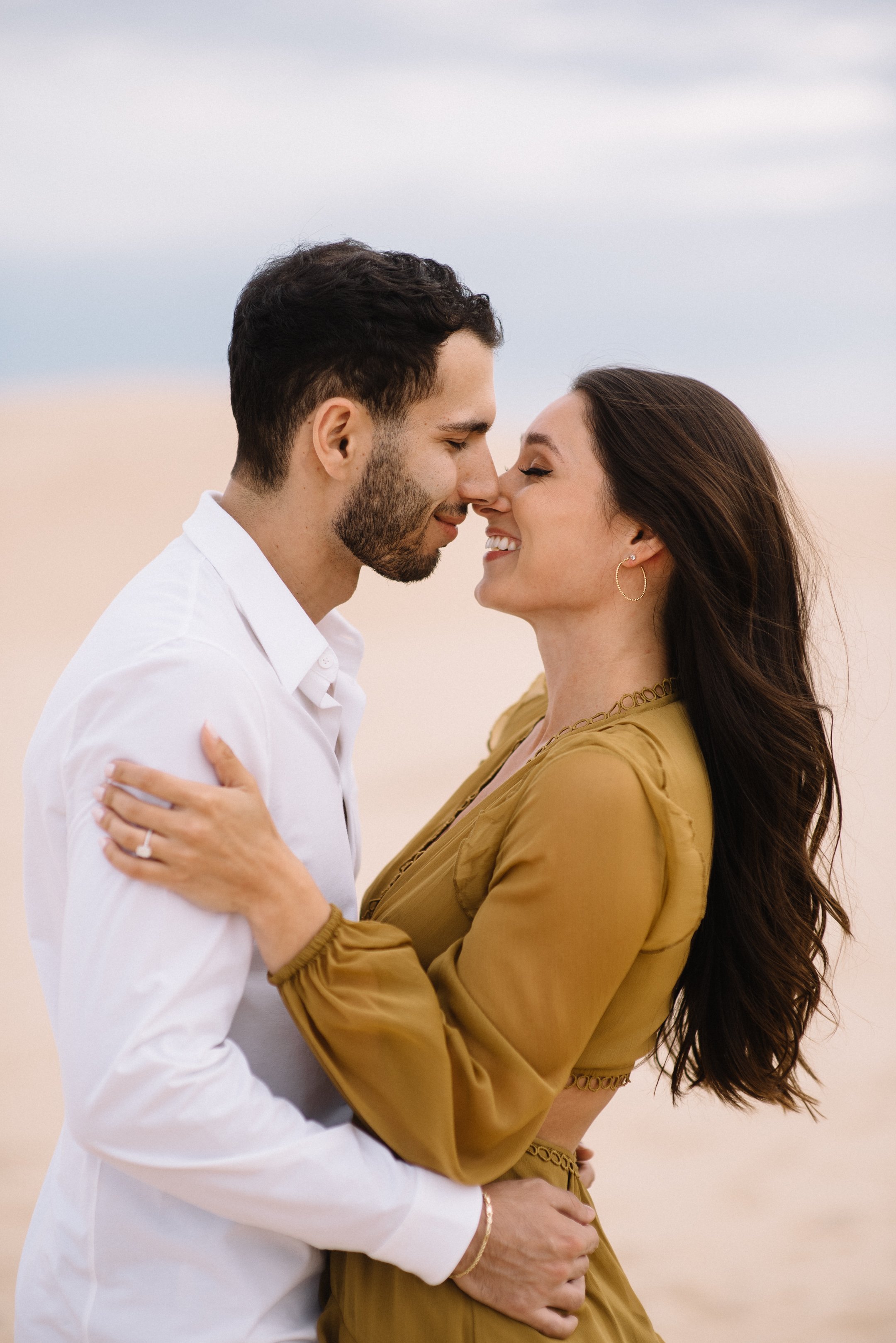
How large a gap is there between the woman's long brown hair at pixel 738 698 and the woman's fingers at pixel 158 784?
3.77 ft

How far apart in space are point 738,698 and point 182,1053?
1.33 m

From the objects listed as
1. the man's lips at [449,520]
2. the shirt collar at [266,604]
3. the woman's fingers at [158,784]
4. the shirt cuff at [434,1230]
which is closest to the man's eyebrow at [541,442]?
the man's lips at [449,520]

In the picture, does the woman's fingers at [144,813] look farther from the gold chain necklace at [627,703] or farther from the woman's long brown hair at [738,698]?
the woman's long brown hair at [738,698]

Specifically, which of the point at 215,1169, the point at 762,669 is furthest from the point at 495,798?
the point at 215,1169

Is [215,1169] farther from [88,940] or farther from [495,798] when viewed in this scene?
[495,798]

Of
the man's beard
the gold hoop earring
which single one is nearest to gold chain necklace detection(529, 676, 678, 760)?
the gold hoop earring

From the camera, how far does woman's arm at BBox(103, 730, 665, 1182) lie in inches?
78.7

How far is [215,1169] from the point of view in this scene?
1.91 metres

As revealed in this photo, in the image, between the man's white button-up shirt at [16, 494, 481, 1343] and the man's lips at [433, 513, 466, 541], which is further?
the man's lips at [433, 513, 466, 541]

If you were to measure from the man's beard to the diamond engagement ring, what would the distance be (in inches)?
35.7

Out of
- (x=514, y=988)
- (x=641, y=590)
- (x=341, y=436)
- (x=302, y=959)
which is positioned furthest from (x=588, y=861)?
(x=341, y=436)

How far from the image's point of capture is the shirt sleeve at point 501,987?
2.03 m

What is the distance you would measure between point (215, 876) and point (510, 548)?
50.0 inches

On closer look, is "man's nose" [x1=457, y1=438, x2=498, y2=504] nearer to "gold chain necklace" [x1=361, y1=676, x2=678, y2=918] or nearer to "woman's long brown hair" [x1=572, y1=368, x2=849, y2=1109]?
"woman's long brown hair" [x1=572, y1=368, x2=849, y2=1109]
